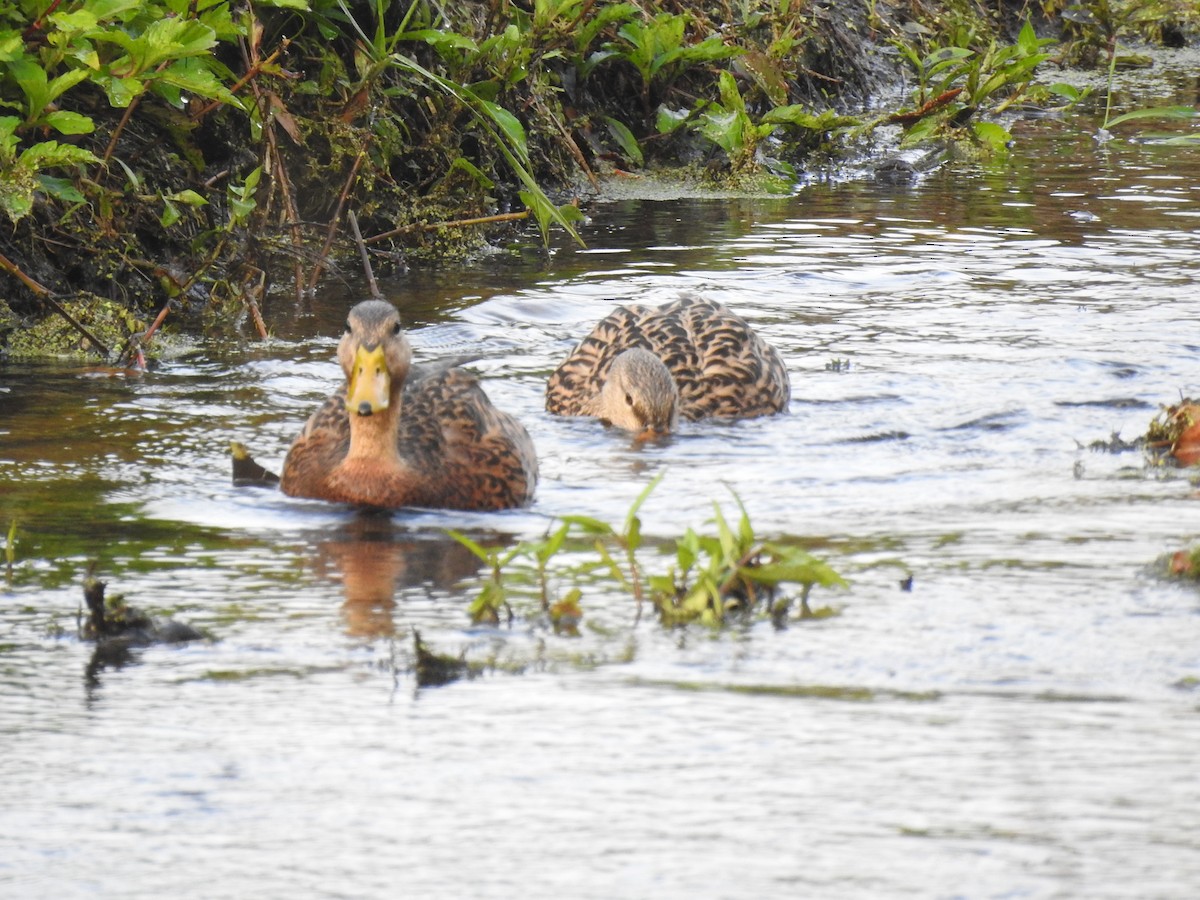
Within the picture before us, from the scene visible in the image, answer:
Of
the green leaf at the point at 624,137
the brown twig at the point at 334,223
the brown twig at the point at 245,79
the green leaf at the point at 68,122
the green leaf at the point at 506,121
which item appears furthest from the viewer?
the green leaf at the point at 624,137

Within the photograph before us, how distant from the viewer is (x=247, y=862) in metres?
3.78

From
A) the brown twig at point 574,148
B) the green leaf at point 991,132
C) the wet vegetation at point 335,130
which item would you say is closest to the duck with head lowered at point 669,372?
the wet vegetation at point 335,130

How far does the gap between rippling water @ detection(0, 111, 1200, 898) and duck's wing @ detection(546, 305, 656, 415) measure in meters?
0.20

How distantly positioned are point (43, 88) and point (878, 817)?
5810mm

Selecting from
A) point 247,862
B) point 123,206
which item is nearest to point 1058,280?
point 123,206

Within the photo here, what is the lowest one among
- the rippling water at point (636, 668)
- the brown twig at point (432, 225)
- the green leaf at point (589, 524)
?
the rippling water at point (636, 668)

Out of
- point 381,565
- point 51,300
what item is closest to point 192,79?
point 51,300

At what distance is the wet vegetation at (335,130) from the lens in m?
8.73

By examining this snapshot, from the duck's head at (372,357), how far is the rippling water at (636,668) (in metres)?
0.42

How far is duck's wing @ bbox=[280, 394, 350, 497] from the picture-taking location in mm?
7074

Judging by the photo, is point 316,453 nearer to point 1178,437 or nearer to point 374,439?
point 374,439

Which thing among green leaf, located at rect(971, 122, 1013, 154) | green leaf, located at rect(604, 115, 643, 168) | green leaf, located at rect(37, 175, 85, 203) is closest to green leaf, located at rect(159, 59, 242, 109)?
green leaf, located at rect(37, 175, 85, 203)

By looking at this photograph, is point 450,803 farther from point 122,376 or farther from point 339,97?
point 339,97

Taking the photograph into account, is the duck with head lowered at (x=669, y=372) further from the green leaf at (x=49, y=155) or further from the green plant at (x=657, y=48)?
the green plant at (x=657, y=48)
